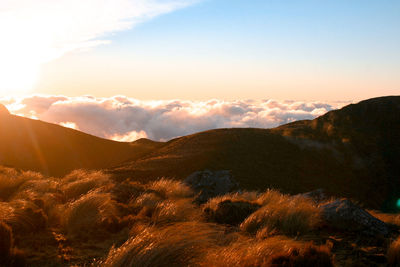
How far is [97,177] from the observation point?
11812mm

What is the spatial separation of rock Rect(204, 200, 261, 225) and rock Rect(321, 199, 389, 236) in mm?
1793

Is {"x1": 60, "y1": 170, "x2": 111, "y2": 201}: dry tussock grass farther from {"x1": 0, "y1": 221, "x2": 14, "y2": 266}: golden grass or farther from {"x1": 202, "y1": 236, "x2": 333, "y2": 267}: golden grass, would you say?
{"x1": 202, "y1": 236, "x2": 333, "y2": 267}: golden grass

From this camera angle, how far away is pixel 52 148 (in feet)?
203

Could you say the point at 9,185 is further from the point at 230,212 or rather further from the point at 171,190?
the point at 230,212

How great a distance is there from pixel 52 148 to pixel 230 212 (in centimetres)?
6079

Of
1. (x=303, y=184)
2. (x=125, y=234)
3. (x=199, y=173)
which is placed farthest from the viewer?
(x=303, y=184)

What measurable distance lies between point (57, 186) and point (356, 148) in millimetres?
28079

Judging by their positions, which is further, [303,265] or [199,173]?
[199,173]

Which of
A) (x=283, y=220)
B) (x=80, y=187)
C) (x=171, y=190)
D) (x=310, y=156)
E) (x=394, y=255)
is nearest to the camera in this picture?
(x=394, y=255)

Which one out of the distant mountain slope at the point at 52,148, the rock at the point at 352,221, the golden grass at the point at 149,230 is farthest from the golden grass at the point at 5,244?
the distant mountain slope at the point at 52,148

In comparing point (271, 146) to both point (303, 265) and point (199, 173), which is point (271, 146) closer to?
point (199, 173)

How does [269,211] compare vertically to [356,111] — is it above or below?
below

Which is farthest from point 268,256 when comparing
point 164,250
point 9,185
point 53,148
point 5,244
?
point 53,148

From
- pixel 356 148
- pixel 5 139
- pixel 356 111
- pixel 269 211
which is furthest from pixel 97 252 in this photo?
pixel 5 139
